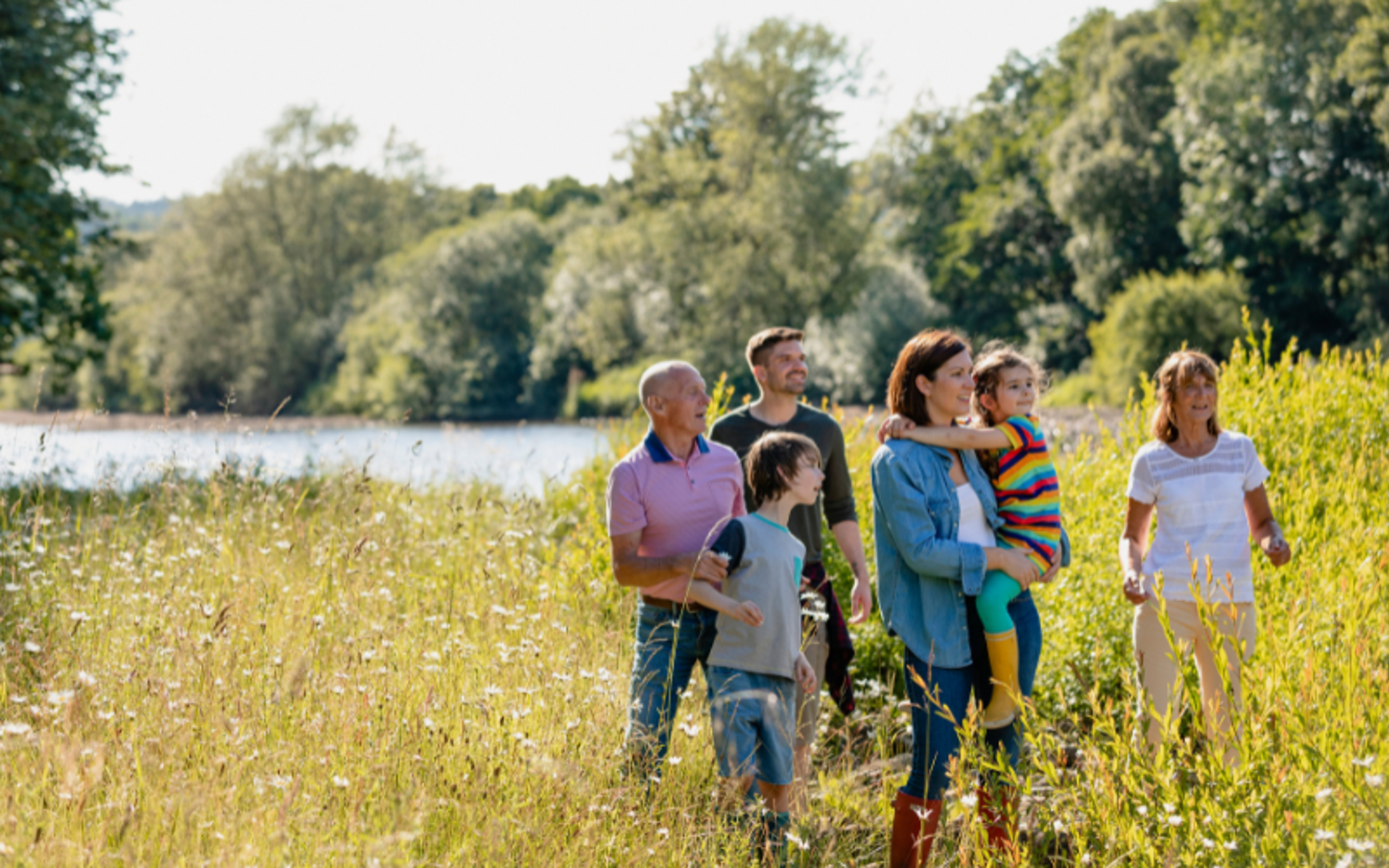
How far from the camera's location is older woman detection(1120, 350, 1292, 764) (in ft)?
12.4

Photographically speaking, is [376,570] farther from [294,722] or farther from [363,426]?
[363,426]

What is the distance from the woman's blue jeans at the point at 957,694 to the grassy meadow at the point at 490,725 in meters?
0.13

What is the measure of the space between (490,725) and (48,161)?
37.8ft

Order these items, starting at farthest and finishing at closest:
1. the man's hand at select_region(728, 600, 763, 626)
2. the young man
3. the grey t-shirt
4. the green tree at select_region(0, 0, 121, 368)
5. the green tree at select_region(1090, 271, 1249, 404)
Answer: the green tree at select_region(1090, 271, 1249, 404) < the green tree at select_region(0, 0, 121, 368) < the young man < the grey t-shirt < the man's hand at select_region(728, 600, 763, 626)

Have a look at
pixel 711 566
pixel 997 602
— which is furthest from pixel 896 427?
pixel 711 566

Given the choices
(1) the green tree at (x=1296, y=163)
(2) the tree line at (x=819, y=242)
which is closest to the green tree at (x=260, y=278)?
(2) the tree line at (x=819, y=242)

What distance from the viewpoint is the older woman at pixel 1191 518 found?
3789 mm

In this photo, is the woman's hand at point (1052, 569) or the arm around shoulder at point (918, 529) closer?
the arm around shoulder at point (918, 529)

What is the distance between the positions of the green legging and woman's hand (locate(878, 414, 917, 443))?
1.74 ft

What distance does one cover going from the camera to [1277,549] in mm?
3742

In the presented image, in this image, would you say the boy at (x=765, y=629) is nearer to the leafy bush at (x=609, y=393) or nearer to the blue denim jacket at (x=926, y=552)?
the blue denim jacket at (x=926, y=552)

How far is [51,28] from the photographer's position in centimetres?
1169

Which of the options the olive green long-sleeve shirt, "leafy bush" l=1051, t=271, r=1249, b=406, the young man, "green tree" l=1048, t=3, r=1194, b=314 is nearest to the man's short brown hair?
the young man

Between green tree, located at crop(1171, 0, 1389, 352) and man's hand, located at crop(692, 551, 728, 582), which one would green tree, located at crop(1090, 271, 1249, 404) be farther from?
man's hand, located at crop(692, 551, 728, 582)
